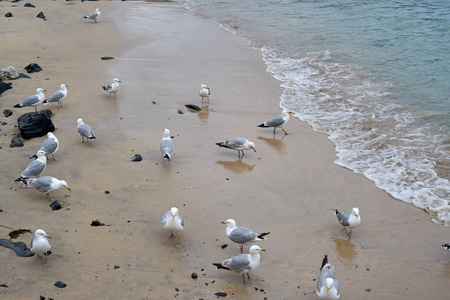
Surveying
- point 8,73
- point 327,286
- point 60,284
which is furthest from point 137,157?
point 8,73

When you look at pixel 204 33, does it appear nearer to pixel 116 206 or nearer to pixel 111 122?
pixel 111 122

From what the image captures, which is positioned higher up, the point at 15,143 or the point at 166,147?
the point at 166,147

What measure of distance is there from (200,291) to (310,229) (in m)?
2.17

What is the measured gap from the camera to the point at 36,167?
757 centimetres

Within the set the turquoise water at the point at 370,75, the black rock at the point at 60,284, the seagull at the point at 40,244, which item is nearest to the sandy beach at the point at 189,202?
the black rock at the point at 60,284

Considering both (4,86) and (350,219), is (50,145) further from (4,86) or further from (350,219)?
(350,219)

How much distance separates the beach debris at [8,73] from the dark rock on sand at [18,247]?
22.0 feet

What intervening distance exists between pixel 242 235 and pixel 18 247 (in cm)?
277

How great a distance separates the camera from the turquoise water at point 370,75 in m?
9.23

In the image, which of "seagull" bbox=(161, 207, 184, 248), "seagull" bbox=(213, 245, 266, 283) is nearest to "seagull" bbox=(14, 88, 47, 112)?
"seagull" bbox=(161, 207, 184, 248)

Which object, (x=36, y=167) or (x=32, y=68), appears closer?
(x=36, y=167)

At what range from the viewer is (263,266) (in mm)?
6246

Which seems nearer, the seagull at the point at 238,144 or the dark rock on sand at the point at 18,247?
the dark rock on sand at the point at 18,247

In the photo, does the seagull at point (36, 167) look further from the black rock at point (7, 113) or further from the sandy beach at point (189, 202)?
the black rock at point (7, 113)
